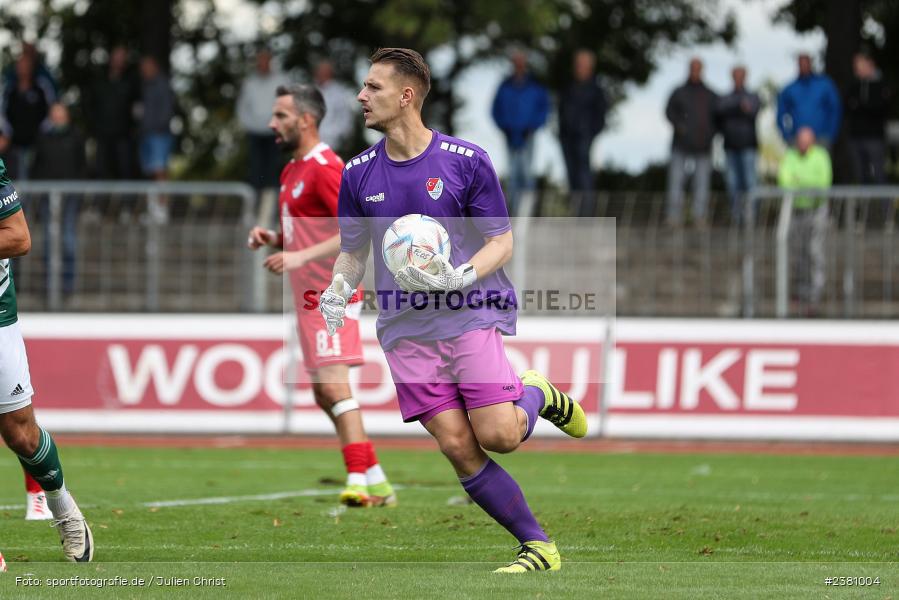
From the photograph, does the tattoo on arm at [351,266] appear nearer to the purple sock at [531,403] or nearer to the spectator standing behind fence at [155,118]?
the purple sock at [531,403]

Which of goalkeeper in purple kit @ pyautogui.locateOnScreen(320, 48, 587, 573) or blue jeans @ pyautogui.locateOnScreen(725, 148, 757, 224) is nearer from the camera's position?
Result: goalkeeper in purple kit @ pyautogui.locateOnScreen(320, 48, 587, 573)

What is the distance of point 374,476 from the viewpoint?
10.7 m

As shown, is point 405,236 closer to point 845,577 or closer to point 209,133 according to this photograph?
point 845,577

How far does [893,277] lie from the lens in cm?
1798

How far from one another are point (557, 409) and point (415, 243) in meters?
1.29

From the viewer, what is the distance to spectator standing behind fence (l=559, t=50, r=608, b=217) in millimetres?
20375

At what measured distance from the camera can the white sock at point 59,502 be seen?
7.98 m

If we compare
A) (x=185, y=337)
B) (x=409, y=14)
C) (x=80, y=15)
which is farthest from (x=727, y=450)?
(x=80, y=15)

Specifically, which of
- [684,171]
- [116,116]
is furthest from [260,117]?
[684,171]

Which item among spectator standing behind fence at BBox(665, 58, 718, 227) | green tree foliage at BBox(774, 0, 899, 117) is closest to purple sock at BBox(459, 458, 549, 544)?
spectator standing behind fence at BBox(665, 58, 718, 227)

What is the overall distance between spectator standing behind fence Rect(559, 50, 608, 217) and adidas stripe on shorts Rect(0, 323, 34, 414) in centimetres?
1318

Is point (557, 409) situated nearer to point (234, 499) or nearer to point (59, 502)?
point (59, 502)

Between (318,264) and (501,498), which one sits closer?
(501,498)

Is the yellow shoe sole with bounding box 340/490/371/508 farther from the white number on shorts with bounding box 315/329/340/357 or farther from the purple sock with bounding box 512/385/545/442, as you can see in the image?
the purple sock with bounding box 512/385/545/442
